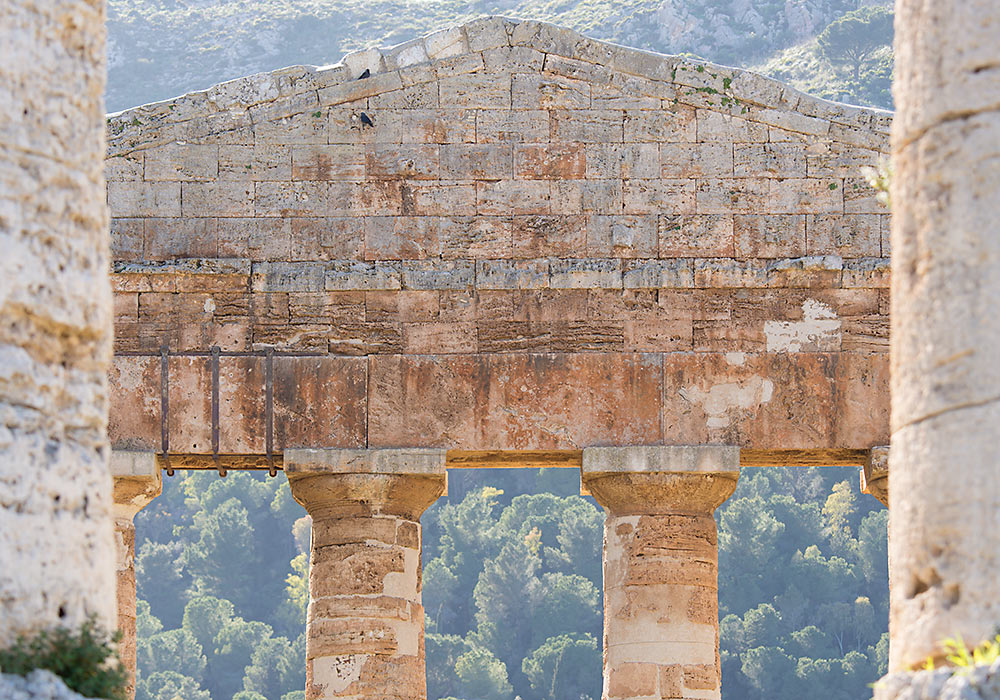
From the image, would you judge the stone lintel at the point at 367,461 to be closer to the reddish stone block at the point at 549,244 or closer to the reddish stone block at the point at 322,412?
the reddish stone block at the point at 322,412

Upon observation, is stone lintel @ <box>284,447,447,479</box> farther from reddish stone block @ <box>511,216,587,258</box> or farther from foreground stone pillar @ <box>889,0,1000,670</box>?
foreground stone pillar @ <box>889,0,1000,670</box>

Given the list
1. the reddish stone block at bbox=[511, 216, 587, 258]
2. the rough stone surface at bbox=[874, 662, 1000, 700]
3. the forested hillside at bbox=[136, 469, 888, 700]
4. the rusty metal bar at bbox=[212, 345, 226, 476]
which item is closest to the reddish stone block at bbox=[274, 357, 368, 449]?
the rusty metal bar at bbox=[212, 345, 226, 476]

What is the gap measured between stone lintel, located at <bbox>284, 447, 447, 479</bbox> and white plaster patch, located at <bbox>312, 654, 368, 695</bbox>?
1536mm

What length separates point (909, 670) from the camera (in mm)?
8281

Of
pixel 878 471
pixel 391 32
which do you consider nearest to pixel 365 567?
pixel 878 471

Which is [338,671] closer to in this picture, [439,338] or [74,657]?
[439,338]

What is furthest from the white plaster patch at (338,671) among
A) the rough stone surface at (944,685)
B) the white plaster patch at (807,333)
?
the rough stone surface at (944,685)

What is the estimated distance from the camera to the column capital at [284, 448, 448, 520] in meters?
16.3

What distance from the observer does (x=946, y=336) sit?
28.0 feet

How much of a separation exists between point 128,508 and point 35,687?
9.94 meters

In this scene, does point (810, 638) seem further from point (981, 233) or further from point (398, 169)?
point (981, 233)

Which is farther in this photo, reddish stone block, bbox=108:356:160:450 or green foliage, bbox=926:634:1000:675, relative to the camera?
reddish stone block, bbox=108:356:160:450

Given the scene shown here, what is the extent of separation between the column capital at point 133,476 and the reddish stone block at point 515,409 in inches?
73.6

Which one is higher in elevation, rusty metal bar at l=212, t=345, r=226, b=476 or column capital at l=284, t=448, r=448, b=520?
rusty metal bar at l=212, t=345, r=226, b=476
